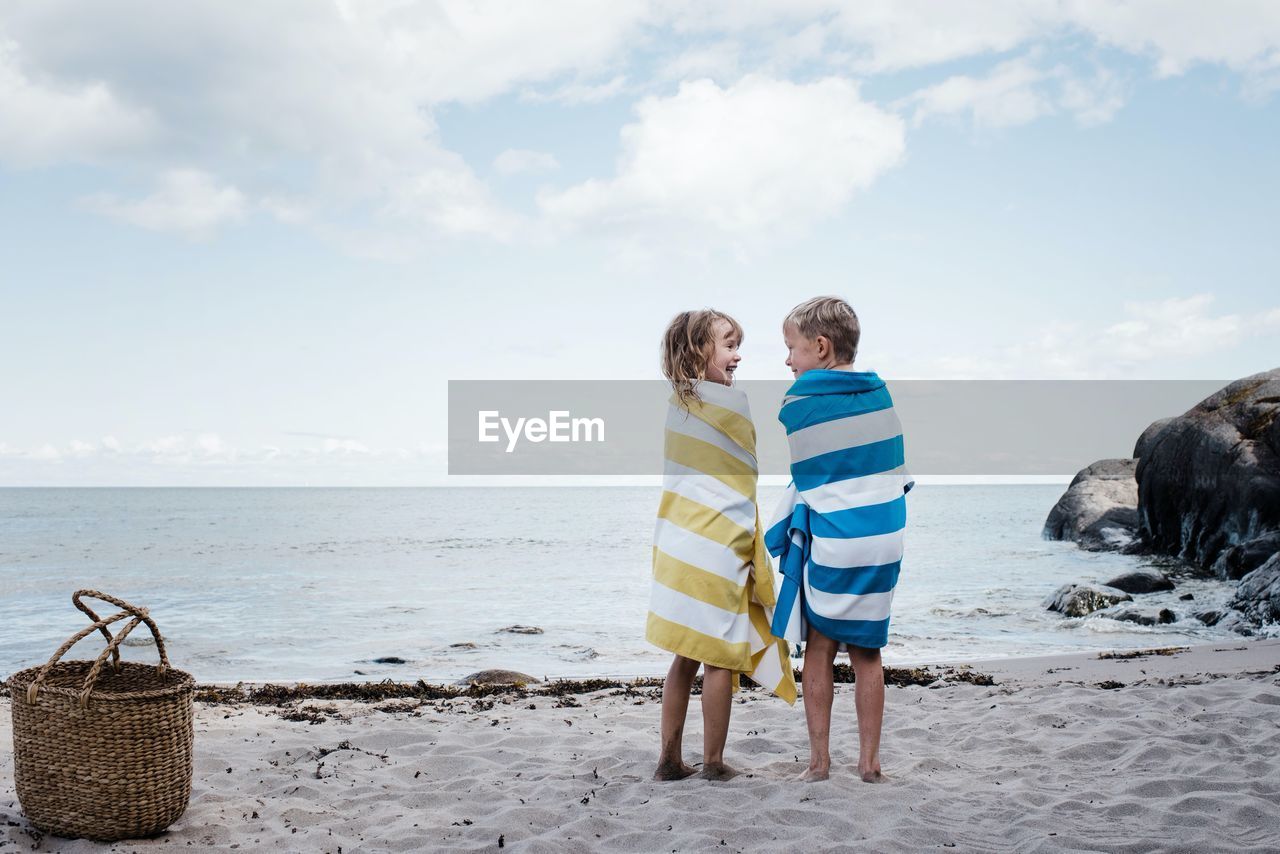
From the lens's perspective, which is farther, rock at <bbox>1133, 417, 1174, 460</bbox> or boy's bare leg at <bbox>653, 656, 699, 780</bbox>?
rock at <bbox>1133, 417, 1174, 460</bbox>

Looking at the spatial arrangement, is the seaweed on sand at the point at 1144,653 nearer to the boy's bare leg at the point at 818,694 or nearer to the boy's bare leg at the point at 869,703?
the boy's bare leg at the point at 869,703

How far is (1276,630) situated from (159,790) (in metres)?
10.2

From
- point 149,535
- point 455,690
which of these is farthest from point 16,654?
point 149,535

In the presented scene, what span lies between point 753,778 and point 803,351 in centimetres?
188

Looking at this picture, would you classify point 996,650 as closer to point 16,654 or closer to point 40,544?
point 16,654

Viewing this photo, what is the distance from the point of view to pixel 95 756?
11.2 feet

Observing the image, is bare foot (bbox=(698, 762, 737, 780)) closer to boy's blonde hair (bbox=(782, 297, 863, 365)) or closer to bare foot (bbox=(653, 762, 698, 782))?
bare foot (bbox=(653, 762, 698, 782))

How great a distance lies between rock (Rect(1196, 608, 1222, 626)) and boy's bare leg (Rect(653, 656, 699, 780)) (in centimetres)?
874

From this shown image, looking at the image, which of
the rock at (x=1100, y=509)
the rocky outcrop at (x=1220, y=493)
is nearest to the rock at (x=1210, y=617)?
the rocky outcrop at (x=1220, y=493)

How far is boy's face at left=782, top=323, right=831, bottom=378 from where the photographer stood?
3.97 metres

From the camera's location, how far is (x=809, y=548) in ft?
13.0

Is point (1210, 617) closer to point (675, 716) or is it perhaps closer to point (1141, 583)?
point (1141, 583)

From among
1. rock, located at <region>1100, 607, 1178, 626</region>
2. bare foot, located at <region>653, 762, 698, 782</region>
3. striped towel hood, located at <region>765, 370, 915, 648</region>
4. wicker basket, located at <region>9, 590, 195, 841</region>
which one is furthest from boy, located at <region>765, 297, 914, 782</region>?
rock, located at <region>1100, 607, 1178, 626</region>

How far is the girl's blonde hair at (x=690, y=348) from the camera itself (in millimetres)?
3973
